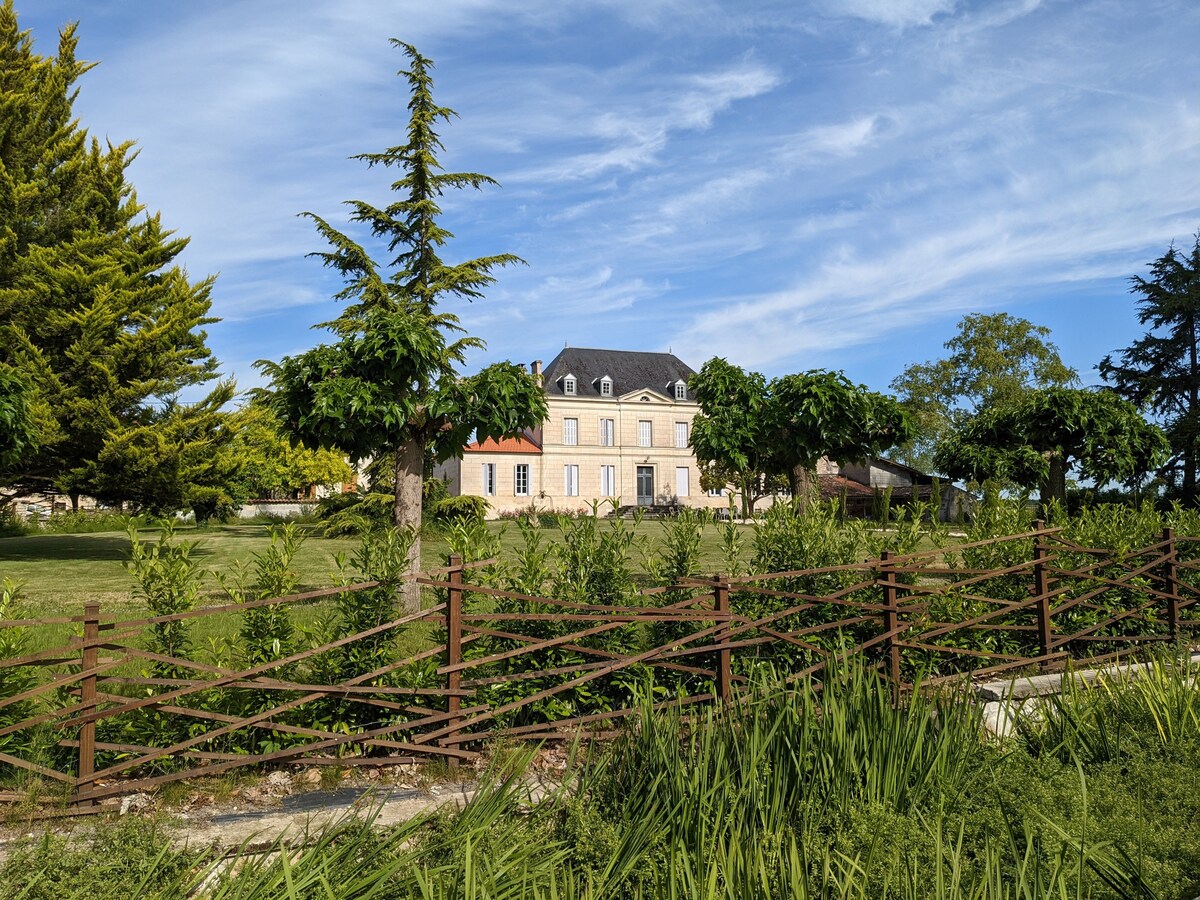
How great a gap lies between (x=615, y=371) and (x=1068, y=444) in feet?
112

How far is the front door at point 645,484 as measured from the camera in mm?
49031

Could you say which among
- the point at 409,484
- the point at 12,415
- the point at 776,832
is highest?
the point at 12,415

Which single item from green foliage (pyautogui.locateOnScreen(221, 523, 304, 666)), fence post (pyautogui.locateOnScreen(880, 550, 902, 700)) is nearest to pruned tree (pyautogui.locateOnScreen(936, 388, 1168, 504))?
fence post (pyautogui.locateOnScreen(880, 550, 902, 700))

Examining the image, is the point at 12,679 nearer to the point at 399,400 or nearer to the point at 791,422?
the point at 399,400

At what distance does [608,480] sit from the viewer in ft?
159

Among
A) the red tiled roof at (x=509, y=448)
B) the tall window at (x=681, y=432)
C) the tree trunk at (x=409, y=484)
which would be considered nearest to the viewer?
the tree trunk at (x=409, y=484)

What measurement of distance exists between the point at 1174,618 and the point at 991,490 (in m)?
2.45

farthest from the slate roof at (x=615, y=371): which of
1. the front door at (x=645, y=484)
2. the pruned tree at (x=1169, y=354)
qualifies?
the pruned tree at (x=1169, y=354)

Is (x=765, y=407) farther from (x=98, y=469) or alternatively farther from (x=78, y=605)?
(x=98, y=469)

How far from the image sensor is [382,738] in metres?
4.80

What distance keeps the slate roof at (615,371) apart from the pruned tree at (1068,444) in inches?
1176

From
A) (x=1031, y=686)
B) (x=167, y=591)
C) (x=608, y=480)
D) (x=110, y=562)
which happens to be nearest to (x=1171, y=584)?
(x=1031, y=686)

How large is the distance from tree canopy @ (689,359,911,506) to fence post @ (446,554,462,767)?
22.1 ft

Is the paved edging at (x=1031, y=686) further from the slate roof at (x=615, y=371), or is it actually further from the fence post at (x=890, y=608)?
the slate roof at (x=615, y=371)
